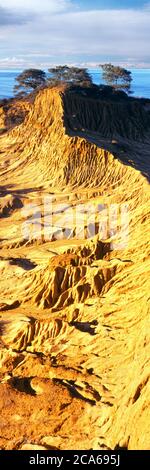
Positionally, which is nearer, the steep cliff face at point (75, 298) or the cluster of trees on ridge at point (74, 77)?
the steep cliff face at point (75, 298)

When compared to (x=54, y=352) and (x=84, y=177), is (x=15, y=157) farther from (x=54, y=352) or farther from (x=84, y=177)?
(x=54, y=352)

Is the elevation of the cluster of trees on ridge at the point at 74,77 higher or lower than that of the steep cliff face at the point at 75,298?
higher

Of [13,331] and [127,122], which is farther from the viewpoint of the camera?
[127,122]

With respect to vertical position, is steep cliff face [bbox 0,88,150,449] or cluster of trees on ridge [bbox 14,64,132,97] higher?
cluster of trees on ridge [bbox 14,64,132,97]

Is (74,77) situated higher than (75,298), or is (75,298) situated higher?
(74,77)

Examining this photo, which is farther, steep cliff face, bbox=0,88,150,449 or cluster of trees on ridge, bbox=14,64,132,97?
cluster of trees on ridge, bbox=14,64,132,97

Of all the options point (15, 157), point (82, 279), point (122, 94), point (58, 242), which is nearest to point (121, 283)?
point (82, 279)

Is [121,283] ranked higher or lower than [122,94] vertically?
lower

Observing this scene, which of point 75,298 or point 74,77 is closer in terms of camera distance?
point 75,298
